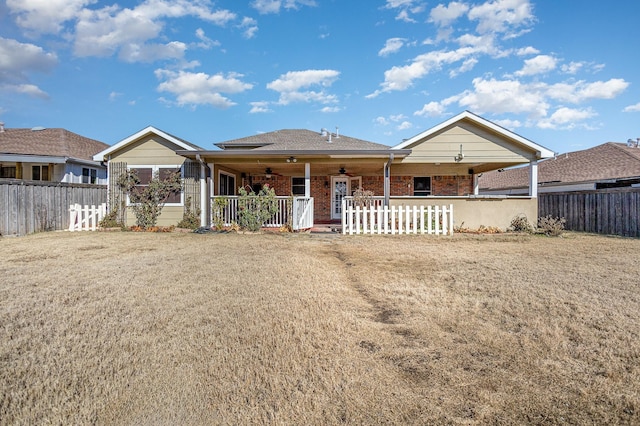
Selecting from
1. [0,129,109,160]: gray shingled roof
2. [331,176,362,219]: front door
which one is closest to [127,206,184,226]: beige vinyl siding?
[0,129,109,160]: gray shingled roof

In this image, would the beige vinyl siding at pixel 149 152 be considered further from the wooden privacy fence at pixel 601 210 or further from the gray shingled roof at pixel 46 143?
the wooden privacy fence at pixel 601 210

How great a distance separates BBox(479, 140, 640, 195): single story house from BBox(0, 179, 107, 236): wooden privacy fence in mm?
19637

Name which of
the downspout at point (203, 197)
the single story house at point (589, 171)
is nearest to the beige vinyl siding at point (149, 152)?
the downspout at point (203, 197)

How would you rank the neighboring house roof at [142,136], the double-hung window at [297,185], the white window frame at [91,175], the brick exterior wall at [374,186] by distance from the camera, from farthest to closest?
the white window frame at [91,175], the double-hung window at [297,185], the brick exterior wall at [374,186], the neighboring house roof at [142,136]

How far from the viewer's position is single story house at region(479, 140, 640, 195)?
54.8 ft

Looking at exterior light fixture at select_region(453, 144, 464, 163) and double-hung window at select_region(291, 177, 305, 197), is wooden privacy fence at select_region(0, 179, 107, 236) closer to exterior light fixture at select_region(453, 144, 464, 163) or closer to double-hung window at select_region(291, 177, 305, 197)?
double-hung window at select_region(291, 177, 305, 197)

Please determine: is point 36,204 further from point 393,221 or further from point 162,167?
point 393,221

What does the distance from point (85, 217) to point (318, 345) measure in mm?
13564

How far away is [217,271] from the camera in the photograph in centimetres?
562

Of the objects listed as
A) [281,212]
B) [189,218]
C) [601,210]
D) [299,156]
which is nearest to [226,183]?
[189,218]

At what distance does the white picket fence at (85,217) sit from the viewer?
42.4 feet

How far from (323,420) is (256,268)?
Result: 4.12 meters

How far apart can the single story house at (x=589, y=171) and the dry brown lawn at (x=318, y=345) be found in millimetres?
14390

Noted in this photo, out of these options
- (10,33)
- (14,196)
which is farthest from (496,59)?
(10,33)
